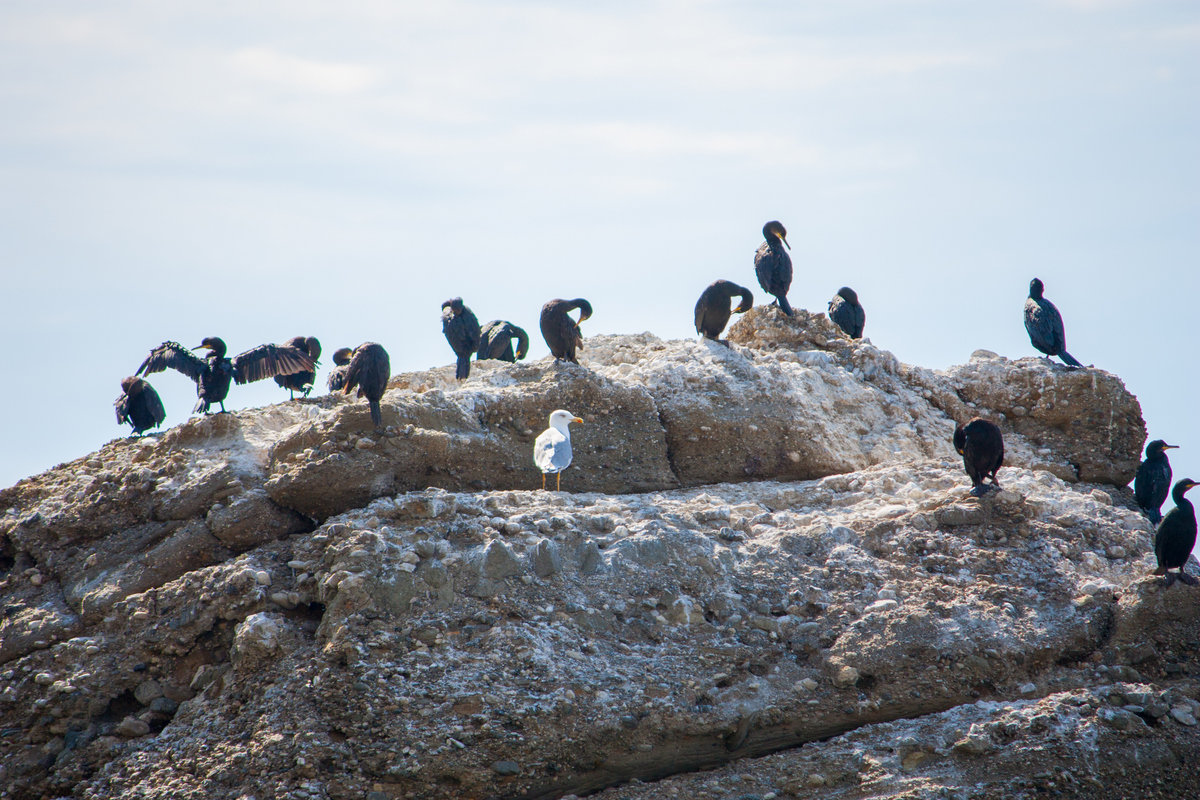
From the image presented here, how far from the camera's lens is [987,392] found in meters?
12.0

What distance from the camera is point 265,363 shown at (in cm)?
1127

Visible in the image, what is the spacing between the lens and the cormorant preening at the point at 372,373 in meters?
9.18

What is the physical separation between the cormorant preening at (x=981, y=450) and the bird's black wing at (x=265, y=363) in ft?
23.5

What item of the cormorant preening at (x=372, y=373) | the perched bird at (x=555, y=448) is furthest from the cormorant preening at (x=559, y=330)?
the cormorant preening at (x=372, y=373)

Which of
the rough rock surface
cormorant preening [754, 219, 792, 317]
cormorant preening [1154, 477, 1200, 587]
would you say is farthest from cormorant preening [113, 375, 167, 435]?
cormorant preening [1154, 477, 1200, 587]

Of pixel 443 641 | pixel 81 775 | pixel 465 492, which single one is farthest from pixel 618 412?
pixel 81 775

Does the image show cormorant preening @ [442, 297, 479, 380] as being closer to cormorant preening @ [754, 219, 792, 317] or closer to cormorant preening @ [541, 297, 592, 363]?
cormorant preening @ [541, 297, 592, 363]

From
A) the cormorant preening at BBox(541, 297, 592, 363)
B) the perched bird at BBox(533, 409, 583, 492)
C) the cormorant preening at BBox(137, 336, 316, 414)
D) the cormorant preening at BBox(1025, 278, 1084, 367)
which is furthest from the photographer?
the cormorant preening at BBox(1025, 278, 1084, 367)

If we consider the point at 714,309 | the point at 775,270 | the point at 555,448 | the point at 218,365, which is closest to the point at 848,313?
the point at 775,270

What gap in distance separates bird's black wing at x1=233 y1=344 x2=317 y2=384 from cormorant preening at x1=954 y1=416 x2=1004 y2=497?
23.5ft

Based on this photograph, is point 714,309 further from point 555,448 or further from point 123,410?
point 123,410

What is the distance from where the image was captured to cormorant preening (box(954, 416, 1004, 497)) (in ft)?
27.4

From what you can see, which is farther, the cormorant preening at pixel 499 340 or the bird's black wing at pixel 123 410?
the cormorant preening at pixel 499 340

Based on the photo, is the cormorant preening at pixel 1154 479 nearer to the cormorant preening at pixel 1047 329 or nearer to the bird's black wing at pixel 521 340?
the cormorant preening at pixel 1047 329
